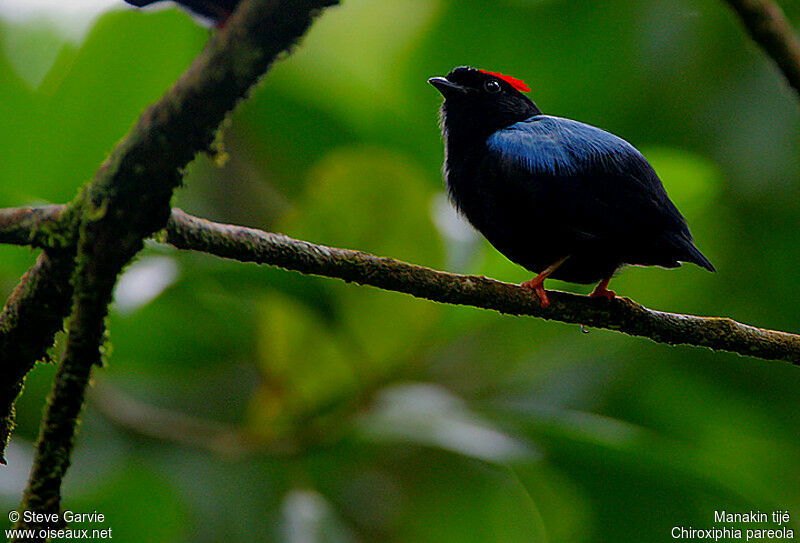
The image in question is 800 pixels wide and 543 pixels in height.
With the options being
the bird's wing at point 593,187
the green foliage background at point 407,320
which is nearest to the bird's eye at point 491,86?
the bird's wing at point 593,187

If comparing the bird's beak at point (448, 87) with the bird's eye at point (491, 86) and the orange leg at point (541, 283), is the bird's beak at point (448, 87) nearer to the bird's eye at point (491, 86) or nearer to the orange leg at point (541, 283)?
the bird's eye at point (491, 86)

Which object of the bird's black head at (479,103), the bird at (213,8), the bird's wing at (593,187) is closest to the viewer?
the bird at (213,8)

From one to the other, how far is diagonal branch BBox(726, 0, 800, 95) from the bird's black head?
92 cm

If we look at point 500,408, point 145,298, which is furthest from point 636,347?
point 145,298

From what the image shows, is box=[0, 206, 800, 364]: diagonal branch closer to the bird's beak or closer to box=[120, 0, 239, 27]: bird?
box=[120, 0, 239, 27]: bird

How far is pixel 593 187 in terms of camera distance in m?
2.51

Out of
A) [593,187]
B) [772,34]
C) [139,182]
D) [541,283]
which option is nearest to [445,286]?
[541,283]

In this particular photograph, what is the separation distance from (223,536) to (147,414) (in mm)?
749

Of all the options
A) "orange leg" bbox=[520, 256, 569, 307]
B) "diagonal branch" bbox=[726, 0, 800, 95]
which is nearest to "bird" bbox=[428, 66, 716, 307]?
"orange leg" bbox=[520, 256, 569, 307]

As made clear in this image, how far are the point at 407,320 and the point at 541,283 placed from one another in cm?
121

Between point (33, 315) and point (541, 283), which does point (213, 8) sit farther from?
point (541, 283)

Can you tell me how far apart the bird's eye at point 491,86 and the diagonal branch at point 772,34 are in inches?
39.1

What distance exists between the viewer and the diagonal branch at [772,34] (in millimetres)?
2104

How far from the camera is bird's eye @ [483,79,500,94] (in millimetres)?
3012
